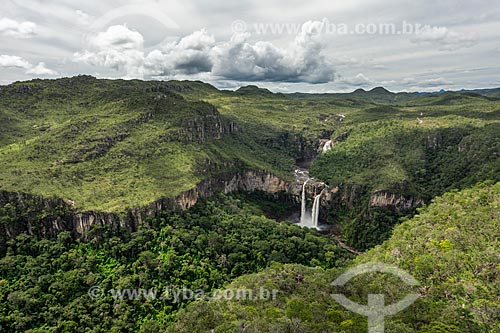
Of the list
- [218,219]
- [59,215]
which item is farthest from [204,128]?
[59,215]

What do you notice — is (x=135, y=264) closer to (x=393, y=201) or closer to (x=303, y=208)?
(x=303, y=208)

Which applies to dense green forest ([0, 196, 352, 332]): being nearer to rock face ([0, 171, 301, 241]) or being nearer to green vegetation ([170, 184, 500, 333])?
rock face ([0, 171, 301, 241])

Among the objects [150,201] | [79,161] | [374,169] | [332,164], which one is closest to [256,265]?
[150,201]

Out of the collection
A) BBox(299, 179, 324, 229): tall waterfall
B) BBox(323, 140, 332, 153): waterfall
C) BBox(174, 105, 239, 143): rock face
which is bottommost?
BBox(299, 179, 324, 229): tall waterfall

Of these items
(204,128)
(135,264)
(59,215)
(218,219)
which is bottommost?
(135,264)

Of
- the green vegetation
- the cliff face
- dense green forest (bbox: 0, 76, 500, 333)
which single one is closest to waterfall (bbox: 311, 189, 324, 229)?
dense green forest (bbox: 0, 76, 500, 333)

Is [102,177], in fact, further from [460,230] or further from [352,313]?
[460,230]

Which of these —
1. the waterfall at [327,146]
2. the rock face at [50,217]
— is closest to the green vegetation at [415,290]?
the rock face at [50,217]

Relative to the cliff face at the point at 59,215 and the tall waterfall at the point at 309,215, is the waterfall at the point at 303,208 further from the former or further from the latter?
the cliff face at the point at 59,215
